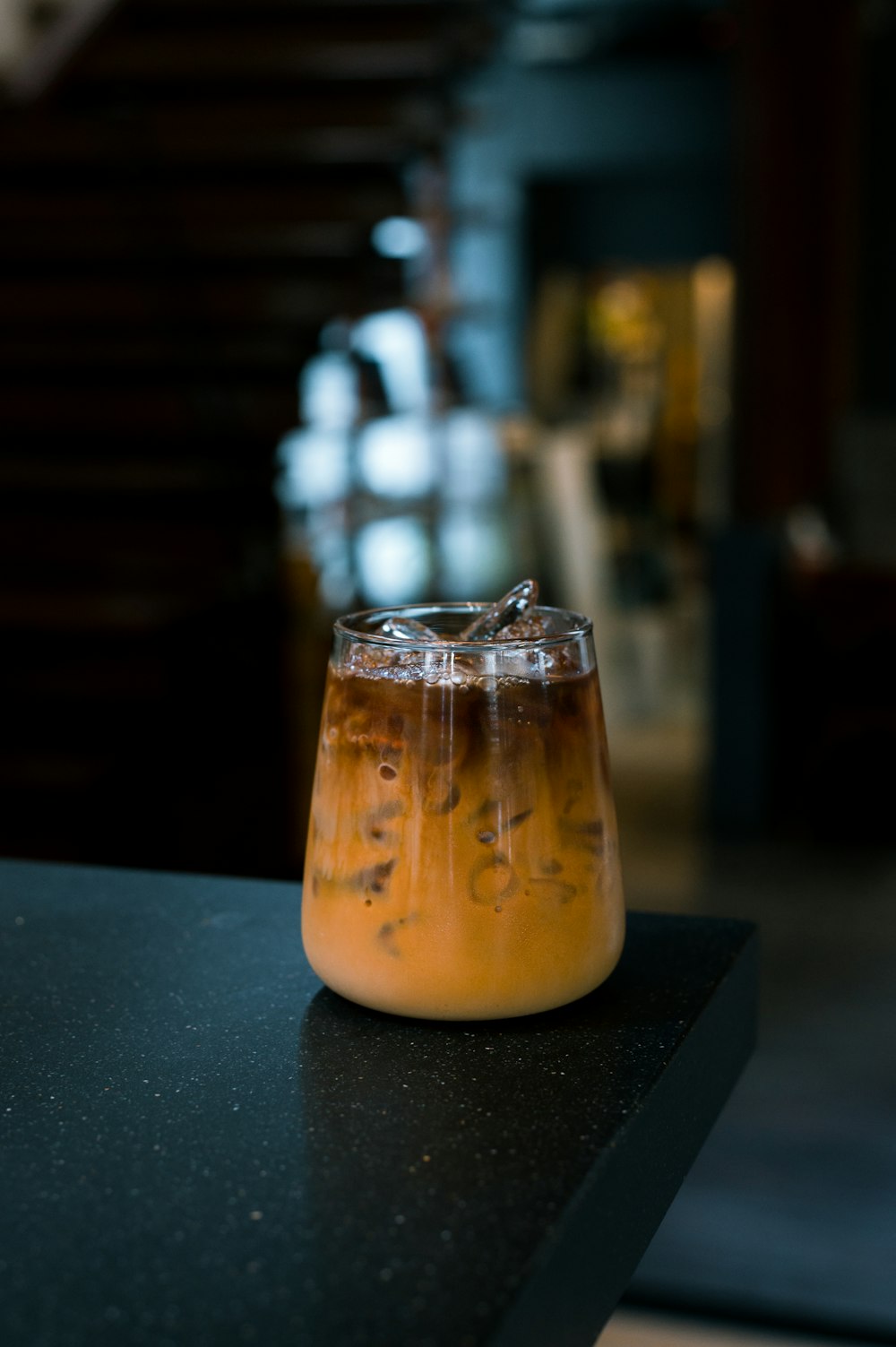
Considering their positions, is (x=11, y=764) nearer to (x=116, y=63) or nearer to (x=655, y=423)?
(x=116, y=63)

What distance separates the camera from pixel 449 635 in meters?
0.70

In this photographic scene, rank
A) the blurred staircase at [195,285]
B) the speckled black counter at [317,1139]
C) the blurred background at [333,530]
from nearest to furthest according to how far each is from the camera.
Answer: the speckled black counter at [317,1139]
the blurred background at [333,530]
the blurred staircase at [195,285]

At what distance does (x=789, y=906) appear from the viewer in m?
3.23

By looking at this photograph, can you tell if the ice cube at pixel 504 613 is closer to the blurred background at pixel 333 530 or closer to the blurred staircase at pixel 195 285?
the blurred background at pixel 333 530

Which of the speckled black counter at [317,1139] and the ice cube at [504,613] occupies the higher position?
the ice cube at [504,613]

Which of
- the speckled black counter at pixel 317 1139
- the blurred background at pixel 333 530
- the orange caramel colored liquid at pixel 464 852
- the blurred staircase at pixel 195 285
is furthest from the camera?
the blurred staircase at pixel 195 285

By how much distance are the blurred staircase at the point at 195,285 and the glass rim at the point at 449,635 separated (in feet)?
8.65

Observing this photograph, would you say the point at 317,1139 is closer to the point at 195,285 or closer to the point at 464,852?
the point at 464,852

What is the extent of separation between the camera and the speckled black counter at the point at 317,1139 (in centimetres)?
44

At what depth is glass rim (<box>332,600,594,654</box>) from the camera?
2.00ft

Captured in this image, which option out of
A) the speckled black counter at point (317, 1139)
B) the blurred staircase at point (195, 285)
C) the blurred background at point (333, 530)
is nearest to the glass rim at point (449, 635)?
the speckled black counter at point (317, 1139)

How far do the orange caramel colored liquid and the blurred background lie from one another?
1.05m

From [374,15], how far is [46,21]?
0.77m

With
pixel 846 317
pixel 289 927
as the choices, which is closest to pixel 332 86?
pixel 846 317
